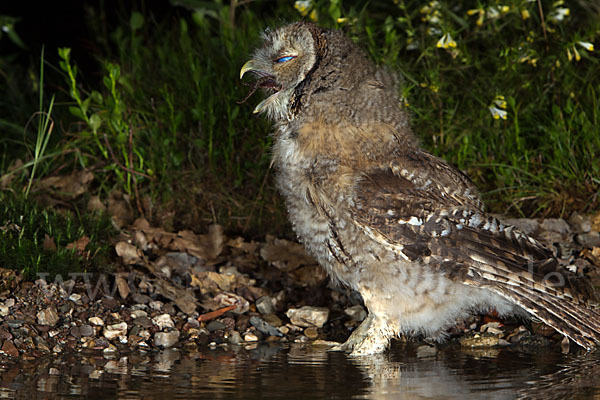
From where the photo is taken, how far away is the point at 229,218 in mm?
6293

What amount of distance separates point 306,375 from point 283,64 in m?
1.89

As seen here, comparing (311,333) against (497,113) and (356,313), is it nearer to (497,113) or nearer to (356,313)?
(356,313)

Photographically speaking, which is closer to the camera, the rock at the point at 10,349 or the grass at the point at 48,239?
the rock at the point at 10,349

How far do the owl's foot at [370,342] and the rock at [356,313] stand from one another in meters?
0.51

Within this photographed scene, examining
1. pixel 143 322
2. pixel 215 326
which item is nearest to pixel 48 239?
pixel 143 322

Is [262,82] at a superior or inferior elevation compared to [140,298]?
superior

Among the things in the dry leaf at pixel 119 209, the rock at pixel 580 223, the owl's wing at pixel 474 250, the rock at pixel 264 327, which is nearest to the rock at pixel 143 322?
the rock at pixel 264 327

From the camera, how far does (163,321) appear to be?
4906 millimetres

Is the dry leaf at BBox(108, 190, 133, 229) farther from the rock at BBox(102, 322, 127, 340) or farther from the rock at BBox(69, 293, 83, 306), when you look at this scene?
the rock at BBox(102, 322, 127, 340)

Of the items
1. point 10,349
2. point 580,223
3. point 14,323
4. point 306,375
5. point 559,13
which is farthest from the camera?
point 559,13

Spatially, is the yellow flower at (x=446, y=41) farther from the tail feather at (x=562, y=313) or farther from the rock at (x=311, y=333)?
the rock at (x=311, y=333)

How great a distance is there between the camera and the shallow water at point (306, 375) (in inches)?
139

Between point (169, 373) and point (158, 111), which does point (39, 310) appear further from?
point (158, 111)

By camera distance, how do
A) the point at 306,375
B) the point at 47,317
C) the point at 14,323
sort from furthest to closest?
the point at 47,317
the point at 14,323
the point at 306,375
